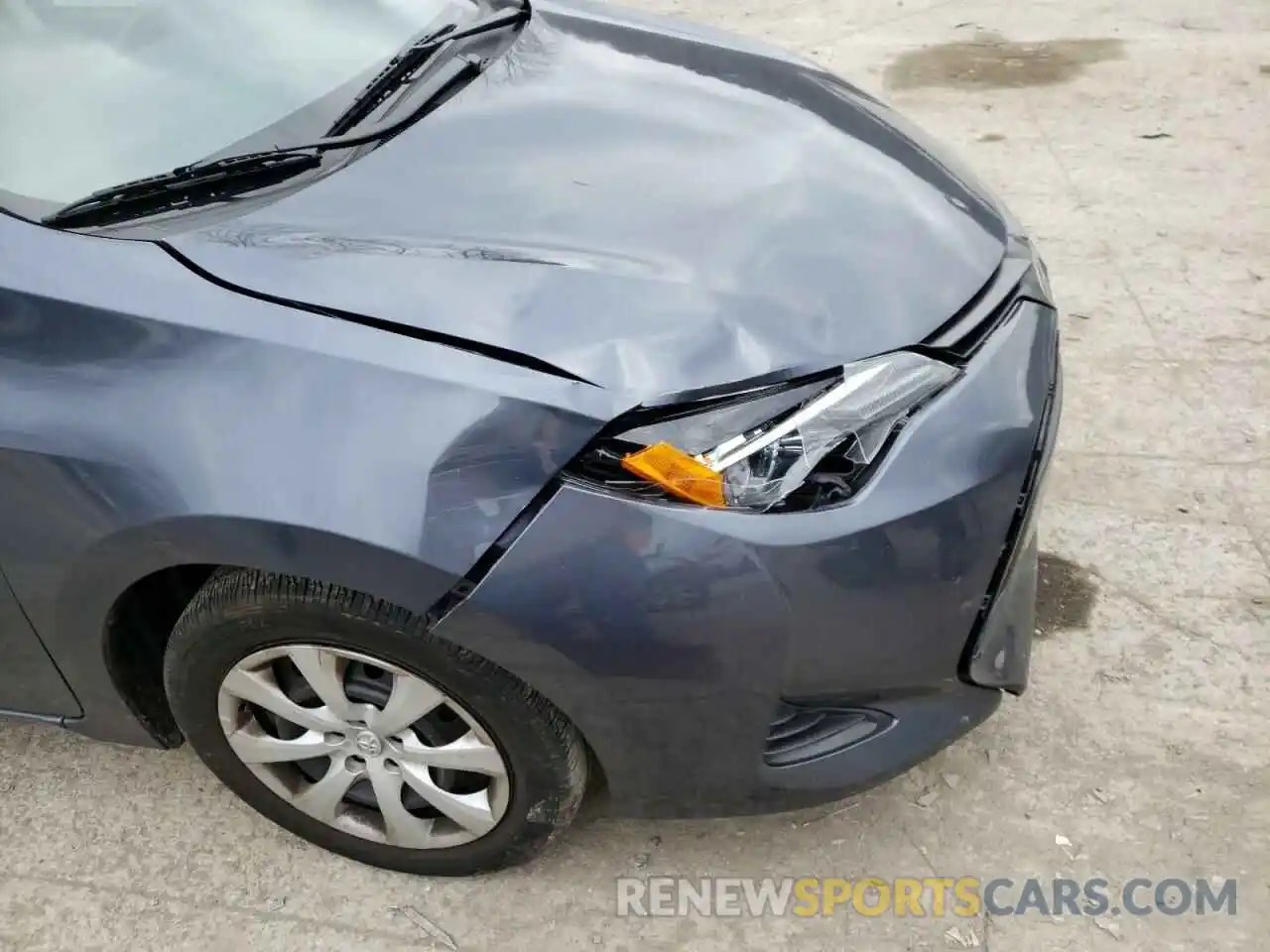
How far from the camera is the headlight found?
1550mm

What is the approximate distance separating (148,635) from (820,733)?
1159mm

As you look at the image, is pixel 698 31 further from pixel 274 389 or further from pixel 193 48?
pixel 274 389

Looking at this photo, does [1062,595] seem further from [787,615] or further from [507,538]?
[507,538]

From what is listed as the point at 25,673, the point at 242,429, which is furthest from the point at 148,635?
the point at 242,429

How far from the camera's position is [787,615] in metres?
1.57

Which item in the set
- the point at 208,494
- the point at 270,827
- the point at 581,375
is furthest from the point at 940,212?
the point at 270,827

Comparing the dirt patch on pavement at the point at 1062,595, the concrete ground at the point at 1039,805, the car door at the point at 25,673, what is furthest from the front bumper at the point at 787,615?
the car door at the point at 25,673

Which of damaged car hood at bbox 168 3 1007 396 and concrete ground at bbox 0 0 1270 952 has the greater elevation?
damaged car hood at bbox 168 3 1007 396

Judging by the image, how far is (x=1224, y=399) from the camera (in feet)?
10.3

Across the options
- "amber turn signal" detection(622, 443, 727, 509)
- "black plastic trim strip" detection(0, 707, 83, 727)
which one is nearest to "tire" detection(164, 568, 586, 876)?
"black plastic trim strip" detection(0, 707, 83, 727)

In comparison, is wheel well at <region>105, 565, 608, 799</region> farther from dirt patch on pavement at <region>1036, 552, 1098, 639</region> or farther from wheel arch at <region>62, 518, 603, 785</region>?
dirt patch on pavement at <region>1036, 552, 1098, 639</region>

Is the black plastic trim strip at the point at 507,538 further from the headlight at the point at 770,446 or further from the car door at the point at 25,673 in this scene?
the car door at the point at 25,673

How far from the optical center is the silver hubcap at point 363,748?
1757mm

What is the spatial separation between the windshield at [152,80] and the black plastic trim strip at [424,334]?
0.45 meters
